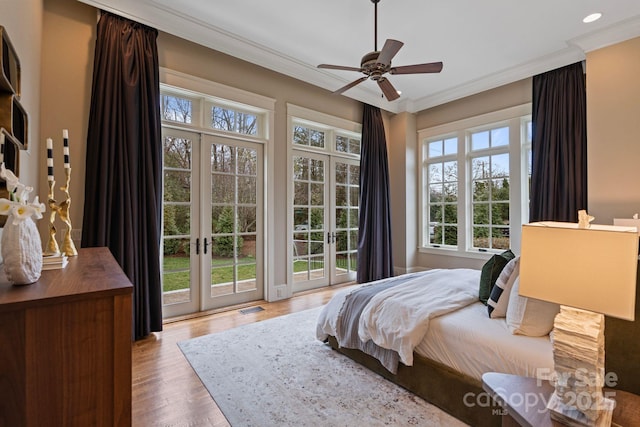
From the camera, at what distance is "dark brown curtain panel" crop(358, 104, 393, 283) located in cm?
525

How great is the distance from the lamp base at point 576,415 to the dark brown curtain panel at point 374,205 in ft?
13.4

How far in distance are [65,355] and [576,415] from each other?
1.63 meters

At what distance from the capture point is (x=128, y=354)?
3.14 ft

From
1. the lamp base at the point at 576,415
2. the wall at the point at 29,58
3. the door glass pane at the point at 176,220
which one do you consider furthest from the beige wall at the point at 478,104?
the wall at the point at 29,58

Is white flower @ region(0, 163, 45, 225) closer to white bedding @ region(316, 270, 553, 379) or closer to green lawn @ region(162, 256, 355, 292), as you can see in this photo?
white bedding @ region(316, 270, 553, 379)

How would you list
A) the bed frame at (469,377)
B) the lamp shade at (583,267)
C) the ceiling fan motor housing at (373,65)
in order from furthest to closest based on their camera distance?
1. the ceiling fan motor housing at (373,65)
2. the bed frame at (469,377)
3. the lamp shade at (583,267)

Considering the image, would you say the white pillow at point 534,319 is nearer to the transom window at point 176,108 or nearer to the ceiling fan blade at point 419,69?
the ceiling fan blade at point 419,69

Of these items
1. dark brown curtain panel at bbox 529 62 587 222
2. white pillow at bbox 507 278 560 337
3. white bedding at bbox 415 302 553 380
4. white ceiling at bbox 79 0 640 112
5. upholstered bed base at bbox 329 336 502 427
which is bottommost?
upholstered bed base at bbox 329 336 502 427

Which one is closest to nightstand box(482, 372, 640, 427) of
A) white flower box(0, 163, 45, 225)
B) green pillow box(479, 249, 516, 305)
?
green pillow box(479, 249, 516, 305)

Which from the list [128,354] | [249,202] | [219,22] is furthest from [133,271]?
[219,22]

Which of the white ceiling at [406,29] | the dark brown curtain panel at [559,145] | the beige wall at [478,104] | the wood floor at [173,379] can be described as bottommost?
the wood floor at [173,379]

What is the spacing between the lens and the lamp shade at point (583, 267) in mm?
975

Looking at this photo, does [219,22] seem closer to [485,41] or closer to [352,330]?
[485,41]

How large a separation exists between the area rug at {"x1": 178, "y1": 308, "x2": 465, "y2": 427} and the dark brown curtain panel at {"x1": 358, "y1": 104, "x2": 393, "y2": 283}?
7.71 feet
